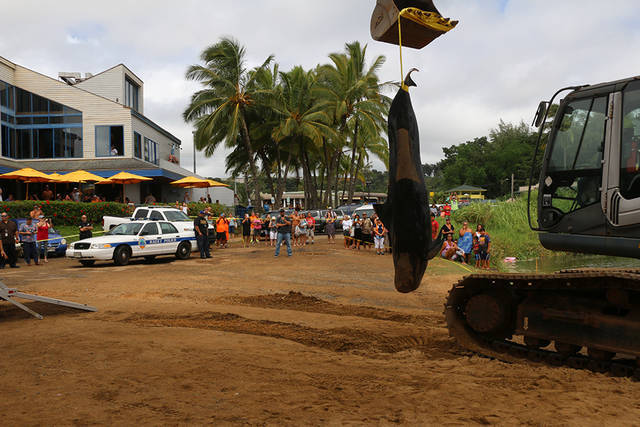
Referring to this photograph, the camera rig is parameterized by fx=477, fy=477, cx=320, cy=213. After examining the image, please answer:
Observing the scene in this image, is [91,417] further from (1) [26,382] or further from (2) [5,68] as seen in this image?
(2) [5,68]

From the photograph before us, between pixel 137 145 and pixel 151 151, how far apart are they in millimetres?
3317

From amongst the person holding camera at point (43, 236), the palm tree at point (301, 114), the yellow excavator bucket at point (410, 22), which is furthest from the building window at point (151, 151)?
the yellow excavator bucket at point (410, 22)

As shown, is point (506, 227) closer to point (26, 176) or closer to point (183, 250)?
point (183, 250)

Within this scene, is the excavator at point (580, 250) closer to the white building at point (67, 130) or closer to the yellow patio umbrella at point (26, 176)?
the yellow patio umbrella at point (26, 176)

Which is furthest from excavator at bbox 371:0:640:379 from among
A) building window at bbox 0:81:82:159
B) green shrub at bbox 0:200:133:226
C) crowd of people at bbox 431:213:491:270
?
building window at bbox 0:81:82:159

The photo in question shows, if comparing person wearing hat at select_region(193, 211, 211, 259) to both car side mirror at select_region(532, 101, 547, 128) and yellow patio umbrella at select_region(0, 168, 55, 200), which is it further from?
car side mirror at select_region(532, 101, 547, 128)

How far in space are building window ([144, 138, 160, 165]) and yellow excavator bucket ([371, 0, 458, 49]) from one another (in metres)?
34.5

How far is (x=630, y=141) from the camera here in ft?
15.4

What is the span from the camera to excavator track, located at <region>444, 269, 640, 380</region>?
4.65 m

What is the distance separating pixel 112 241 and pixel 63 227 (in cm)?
983

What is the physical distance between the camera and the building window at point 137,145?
108 feet

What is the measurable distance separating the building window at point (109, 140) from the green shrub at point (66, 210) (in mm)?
8163

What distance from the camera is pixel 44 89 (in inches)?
1260

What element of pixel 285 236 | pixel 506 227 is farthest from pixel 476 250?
pixel 506 227
